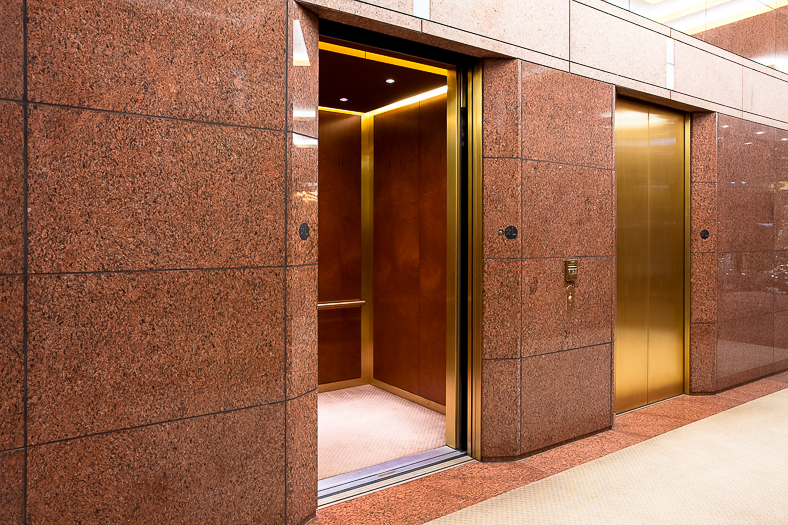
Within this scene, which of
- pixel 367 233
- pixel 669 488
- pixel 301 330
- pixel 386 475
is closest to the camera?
pixel 301 330

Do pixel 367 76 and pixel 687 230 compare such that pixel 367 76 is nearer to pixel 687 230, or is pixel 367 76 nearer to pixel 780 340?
pixel 687 230

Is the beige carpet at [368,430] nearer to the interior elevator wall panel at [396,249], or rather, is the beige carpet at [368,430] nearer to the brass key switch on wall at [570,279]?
the interior elevator wall panel at [396,249]

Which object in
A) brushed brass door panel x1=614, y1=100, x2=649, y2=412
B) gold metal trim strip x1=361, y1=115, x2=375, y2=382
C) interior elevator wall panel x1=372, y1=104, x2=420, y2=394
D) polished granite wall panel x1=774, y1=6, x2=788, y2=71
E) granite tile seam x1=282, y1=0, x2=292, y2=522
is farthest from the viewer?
polished granite wall panel x1=774, y1=6, x2=788, y2=71

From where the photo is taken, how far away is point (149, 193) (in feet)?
8.34

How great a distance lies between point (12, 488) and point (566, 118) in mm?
4316

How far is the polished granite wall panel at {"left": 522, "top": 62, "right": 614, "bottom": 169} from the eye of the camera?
399cm

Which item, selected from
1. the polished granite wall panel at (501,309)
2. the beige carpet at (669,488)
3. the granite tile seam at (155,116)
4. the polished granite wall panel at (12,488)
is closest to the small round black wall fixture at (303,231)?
the granite tile seam at (155,116)

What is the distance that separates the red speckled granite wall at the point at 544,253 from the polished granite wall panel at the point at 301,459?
57.6 inches

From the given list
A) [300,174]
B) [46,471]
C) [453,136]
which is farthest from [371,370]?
[46,471]

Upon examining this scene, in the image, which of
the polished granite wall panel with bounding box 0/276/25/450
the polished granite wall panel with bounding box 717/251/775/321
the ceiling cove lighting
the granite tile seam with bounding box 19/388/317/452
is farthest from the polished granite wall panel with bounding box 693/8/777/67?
the polished granite wall panel with bounding box 0/276/25/450

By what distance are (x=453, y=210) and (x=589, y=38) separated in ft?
6.40

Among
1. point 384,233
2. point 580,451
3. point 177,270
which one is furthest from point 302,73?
→ point 580,451

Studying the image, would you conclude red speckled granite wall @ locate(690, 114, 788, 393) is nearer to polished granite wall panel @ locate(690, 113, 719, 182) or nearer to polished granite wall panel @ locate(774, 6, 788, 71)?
polished granite wall panel @ locate(690, 113, 719, 182)

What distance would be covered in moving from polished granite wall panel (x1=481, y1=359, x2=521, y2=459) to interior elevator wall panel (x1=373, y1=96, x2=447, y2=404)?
1153 mm
